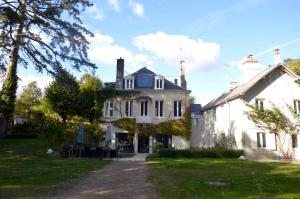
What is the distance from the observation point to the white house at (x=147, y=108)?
38.9 meters

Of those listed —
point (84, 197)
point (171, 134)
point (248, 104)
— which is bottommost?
point (84, 197)

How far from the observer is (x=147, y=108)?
39500 mm

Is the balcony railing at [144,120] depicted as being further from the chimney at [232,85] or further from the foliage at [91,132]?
the chimney at [232,85]

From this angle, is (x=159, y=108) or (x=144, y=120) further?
(x=159, y=108)

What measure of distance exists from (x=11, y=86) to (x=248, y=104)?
948 inches

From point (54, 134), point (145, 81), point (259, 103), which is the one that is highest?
point (145, 81)

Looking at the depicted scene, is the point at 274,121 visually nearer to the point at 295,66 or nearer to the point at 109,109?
the point at 109,109

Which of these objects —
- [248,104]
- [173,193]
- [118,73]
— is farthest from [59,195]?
[118,73]

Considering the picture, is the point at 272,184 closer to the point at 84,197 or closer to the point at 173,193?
the point at 173,193

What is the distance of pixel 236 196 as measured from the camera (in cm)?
948

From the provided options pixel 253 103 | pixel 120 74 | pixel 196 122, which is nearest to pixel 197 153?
pixel 253 103

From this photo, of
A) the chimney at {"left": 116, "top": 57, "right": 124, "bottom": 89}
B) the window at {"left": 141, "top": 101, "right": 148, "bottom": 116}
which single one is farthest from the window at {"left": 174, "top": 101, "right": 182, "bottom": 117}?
the chimney at {"left": 116, "top": 57, "right": 124, "bottom": 89}

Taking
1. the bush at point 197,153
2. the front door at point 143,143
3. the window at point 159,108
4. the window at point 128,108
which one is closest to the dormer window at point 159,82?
the window at point 159,108

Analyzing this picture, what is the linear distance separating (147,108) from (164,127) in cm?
312
